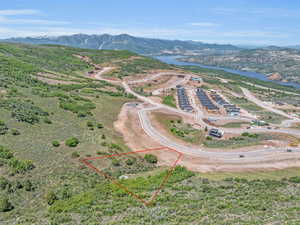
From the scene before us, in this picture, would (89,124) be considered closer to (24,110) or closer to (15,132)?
(24,110)

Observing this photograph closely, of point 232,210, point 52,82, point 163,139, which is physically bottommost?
point 163,139

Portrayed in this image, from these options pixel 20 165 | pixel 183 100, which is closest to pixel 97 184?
pixel 20 165

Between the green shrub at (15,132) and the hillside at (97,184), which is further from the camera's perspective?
the green shrub at (15,132)

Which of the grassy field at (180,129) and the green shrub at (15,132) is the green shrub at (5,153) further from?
the grassy field at (180,129)

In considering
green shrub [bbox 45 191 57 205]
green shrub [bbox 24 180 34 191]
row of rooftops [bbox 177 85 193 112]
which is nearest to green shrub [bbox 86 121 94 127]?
green shrub [bbox 24 180 34 191]

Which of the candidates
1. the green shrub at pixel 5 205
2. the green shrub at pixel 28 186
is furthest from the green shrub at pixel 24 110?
the green shrub at pixel 5 205

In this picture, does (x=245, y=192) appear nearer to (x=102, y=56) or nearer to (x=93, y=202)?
(x=93, y=202)

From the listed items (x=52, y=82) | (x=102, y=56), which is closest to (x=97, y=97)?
(x=52, y=82)

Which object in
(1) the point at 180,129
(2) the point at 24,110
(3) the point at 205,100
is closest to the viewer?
(2) the point at 24,110

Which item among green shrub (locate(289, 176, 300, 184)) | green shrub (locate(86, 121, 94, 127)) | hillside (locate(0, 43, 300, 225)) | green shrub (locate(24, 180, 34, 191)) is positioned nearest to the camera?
hillside (locate(0, 43, 300, 225))

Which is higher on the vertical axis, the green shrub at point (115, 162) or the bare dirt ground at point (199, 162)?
the green shrub at point (115, 162)

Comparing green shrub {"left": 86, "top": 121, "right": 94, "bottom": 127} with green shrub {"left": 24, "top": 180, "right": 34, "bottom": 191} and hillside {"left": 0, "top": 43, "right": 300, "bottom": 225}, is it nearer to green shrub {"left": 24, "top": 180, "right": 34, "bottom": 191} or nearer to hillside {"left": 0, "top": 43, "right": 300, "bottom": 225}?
hillside {"left": 0, "top": 43, "right": 300, "bottom": 225}
